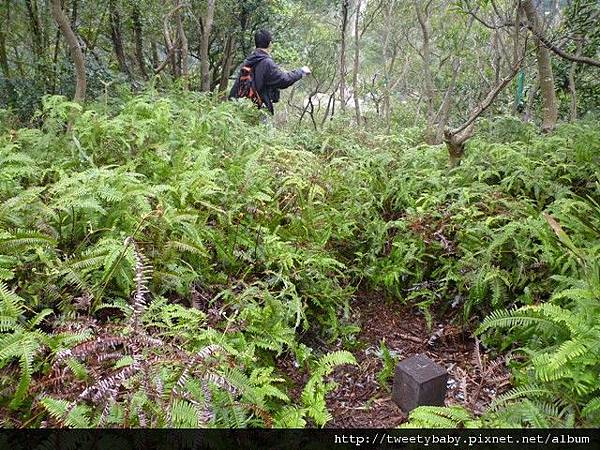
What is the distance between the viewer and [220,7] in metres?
10.2

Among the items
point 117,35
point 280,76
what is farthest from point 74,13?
point 280,76

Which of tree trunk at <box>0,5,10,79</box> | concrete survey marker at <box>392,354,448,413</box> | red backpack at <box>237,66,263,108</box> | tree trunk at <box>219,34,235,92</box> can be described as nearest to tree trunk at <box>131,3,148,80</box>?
tree trunk at <box>219,34,235,92</box>

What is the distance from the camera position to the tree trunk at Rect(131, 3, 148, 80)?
28.9ft

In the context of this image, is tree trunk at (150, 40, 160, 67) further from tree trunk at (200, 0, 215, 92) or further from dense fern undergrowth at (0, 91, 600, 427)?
dense fern undergrowth at (0, 91, 600, 427)

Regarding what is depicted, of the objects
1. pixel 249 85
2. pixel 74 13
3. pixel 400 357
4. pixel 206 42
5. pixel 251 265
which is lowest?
pixel 400 357

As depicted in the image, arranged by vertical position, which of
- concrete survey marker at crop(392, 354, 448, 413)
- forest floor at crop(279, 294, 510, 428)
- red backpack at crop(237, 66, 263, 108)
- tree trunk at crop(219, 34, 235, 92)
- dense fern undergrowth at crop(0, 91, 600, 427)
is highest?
tree trunk at crop(219, 34, 235, 92)

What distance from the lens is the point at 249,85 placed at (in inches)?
310

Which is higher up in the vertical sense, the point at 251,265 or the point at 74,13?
the point at 74,13

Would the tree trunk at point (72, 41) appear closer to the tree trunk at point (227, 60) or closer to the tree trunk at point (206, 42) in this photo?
the tree trunk at point (206, 42)

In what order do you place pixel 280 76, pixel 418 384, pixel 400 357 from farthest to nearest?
pixel 280 76 → pixel 400 357 → pixel 418 384

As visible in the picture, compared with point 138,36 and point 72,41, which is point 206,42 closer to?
point 138,36

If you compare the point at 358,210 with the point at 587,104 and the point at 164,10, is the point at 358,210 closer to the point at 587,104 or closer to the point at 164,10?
the point at 164,10

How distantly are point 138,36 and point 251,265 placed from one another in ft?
26.4

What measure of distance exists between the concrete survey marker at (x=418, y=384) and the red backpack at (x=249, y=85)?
19.5 ft
